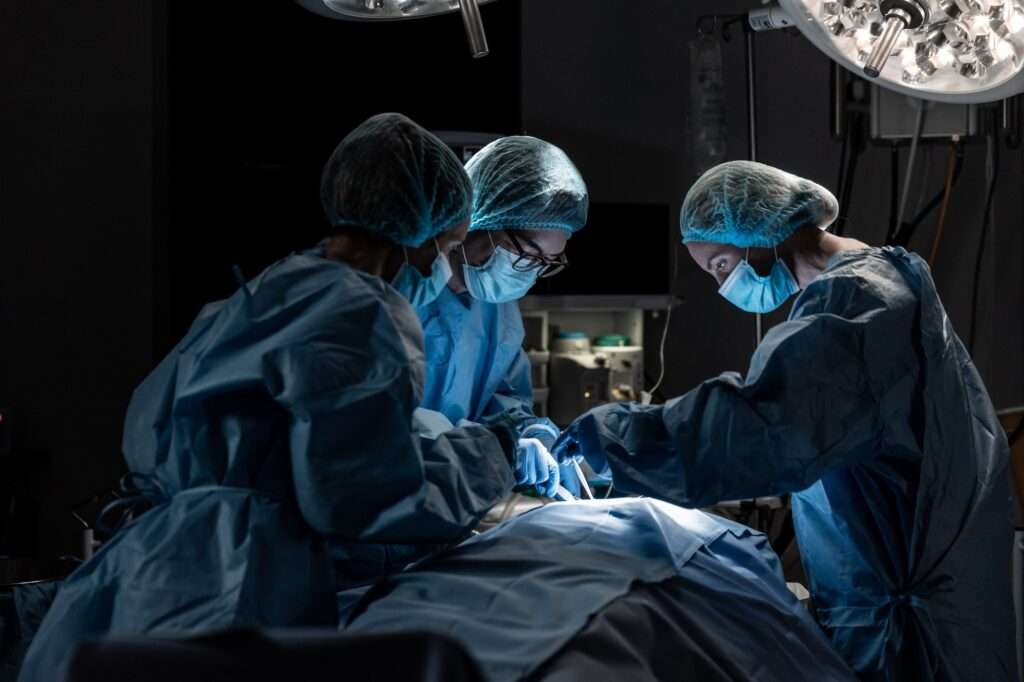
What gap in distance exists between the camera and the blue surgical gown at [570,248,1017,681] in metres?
1.54

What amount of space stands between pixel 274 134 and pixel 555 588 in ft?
6.59

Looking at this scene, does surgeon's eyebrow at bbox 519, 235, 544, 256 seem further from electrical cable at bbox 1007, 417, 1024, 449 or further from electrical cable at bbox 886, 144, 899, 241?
electrical cable at bbox 886, 144, 899, 241

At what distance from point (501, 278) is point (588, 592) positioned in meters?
0.89

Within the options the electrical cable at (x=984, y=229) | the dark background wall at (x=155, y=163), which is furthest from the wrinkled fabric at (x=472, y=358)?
the electrical cable at (x=984, y=229)

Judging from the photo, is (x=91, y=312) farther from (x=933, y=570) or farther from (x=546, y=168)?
(x=933, y=570)

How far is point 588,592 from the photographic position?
136cm

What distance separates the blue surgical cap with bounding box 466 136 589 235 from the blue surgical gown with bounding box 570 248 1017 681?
1.84 feet

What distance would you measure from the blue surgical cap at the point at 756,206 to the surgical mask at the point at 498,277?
0.38m

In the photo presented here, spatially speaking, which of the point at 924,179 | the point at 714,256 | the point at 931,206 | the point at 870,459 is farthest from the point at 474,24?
the point at 924,179

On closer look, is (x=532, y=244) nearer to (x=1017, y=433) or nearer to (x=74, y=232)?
(x=1017, y=433)

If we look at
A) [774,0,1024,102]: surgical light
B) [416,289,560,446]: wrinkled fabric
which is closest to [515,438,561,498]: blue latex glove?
[416,289,560,446]: wrinkled fabric

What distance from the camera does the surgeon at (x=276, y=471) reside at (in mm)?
1312

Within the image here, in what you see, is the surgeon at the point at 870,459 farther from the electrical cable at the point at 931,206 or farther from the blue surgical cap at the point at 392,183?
the electrical cable at the point at 931,206

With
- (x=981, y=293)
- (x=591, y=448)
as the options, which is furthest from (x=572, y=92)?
(x=591, y=448)
